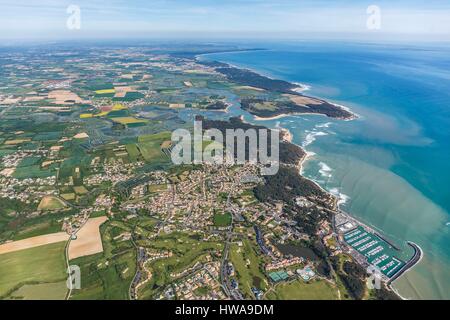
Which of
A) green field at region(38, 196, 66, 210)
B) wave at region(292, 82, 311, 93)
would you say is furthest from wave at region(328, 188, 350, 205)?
wave at region(292, 82, 311, 93)

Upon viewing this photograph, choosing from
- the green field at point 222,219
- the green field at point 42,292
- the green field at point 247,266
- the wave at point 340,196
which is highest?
the wave at point 340,196

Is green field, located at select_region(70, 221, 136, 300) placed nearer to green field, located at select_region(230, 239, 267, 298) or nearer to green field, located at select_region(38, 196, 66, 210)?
green field, located at select_region(38, 196, 66, 210)

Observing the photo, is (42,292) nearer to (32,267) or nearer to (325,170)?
(32,267)

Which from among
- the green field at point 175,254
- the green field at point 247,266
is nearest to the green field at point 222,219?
the green field at point 175,254

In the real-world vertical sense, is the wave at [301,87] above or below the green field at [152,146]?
above

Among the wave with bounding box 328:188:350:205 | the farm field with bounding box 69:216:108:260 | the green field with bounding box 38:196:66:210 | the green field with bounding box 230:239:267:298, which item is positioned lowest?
the green field with bounding box 230:239:267:298

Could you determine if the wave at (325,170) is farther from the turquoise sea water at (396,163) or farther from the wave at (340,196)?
Answer: the wave at (340,196)

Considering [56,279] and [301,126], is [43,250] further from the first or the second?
[301,126]
